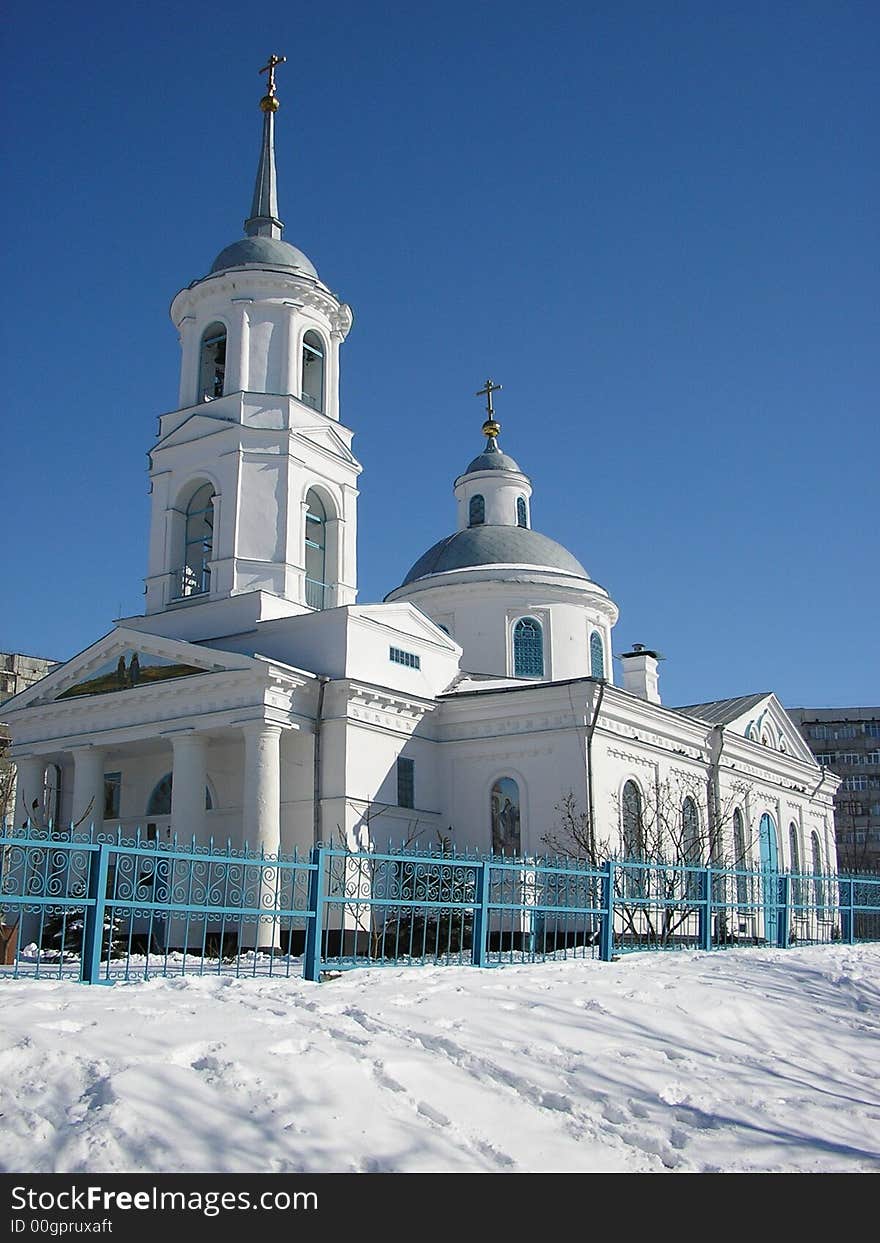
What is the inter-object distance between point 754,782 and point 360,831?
12.6 m

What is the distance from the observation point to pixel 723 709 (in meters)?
31.5

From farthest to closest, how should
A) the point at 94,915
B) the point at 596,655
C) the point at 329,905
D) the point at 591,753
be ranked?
1. the point at 596,655
2. the point at 591,753
3. the point at 329,905
4. the point at 94,915

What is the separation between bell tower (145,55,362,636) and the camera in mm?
24750

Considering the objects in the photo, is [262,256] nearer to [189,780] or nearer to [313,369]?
[313,369]

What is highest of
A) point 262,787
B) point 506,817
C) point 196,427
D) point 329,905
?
point 196,427

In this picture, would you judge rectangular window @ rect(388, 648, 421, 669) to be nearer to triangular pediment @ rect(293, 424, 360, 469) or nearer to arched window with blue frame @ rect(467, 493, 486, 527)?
triangular pediment @ rect(293, 424, 360, 469)

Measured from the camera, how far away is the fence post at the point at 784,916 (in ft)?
56.1

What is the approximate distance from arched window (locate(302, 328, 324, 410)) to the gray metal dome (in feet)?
20.0

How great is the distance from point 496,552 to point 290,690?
1024cm

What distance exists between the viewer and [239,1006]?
27.3ft

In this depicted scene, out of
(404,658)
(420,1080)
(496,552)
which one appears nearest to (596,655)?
(496,552)

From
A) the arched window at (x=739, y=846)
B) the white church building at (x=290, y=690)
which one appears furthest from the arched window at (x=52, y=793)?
the arched window at (x=739, y=846)
